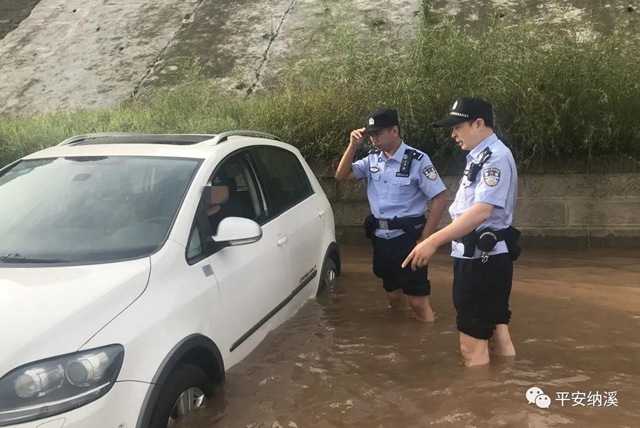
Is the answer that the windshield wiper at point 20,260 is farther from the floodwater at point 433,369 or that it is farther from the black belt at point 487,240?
the black belt at point 487,240

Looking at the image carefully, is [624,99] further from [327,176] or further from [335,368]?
[335,368]

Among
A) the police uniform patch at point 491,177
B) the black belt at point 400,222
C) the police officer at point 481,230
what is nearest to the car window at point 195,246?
the police officer at point 481,230

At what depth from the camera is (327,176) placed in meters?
7.11

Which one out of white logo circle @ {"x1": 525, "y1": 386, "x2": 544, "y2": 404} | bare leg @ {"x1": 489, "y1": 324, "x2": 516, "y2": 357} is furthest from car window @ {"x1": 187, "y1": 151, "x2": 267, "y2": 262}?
white logo circle @ {"x1": 525, "y1": 386, "x2": 544, "y2": 404}

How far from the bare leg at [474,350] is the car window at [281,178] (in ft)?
4.95

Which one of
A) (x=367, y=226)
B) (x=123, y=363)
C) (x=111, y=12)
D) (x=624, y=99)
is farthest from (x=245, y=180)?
(x=111, y=12)

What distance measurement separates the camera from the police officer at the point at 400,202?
437 centimetres

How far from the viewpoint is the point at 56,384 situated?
6.82 ft

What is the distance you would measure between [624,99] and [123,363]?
238 inches

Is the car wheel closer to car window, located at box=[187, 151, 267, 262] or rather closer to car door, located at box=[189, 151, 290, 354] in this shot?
car door, located at box=[189, 151, 290, 354]

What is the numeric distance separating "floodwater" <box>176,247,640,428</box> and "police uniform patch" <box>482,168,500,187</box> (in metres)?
1.17

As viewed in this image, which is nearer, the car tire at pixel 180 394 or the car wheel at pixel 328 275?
the car tire at pixel 180 394

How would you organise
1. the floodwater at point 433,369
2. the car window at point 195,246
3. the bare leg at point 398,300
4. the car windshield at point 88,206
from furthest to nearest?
the bare leg at point 398,300, the floodwater at point 433,369, the car window at point 195,246, the car windshield at point 88,206

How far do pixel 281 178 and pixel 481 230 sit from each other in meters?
1.63
